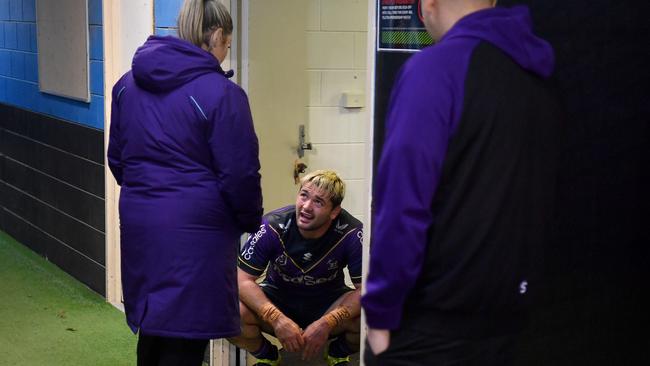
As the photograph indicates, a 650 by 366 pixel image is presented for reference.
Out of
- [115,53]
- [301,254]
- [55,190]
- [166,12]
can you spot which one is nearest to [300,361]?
[301,254]

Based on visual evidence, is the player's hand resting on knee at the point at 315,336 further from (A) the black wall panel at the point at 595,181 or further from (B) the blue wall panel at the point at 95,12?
(B) the blue wall panel at the point at 95,12

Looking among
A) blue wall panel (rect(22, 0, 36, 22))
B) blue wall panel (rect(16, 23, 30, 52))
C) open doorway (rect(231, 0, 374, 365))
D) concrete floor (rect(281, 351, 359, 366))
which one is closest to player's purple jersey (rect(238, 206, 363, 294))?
open doorway (rect(231, 0, 374, 365))

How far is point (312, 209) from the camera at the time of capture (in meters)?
4.04

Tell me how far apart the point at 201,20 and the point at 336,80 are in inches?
66.1

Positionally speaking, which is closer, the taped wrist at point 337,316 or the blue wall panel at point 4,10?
the taped wrist at point 337,316

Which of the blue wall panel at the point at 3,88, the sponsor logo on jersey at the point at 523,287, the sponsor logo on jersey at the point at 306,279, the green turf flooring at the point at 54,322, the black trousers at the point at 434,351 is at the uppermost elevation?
the blue wall panel at the point at 3,88

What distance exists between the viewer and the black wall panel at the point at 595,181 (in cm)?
273

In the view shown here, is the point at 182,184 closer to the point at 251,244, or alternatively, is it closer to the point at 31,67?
the point at 251,244

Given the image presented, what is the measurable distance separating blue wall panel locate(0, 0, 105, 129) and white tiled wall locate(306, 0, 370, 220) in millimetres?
1281

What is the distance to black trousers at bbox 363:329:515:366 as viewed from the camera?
74.7 inches

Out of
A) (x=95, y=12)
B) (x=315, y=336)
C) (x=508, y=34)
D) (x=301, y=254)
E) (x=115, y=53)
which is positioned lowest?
(x=315, y=336)

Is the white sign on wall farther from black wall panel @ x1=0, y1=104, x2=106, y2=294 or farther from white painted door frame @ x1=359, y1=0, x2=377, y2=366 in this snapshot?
white painted door frame @ x1=359, y1=0, x2=377, y2=366

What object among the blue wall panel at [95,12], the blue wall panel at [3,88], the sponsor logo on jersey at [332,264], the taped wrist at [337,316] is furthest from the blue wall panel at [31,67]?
the taped wrist at [337,316]

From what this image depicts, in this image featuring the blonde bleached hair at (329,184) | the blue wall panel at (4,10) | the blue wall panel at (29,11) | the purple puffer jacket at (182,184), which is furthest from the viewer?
the blue wall panel at (4,10)
